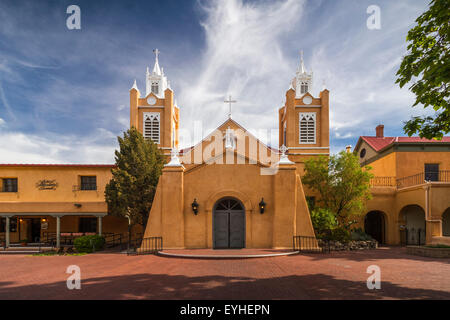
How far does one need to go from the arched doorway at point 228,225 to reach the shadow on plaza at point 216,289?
5.70 metres

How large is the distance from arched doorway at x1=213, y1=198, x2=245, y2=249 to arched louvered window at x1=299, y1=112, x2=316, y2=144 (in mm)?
15457

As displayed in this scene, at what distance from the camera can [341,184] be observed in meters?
18.4

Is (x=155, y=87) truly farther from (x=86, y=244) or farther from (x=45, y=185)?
(x=86, y=244)

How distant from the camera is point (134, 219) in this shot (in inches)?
671

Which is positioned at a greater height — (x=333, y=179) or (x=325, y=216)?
(x=333, y=179)

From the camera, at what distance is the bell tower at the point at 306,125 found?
1072 inches

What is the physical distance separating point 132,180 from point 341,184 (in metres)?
13.8

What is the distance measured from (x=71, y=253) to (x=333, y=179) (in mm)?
17387

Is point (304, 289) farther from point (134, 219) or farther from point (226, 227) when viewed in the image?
point (134, 219)

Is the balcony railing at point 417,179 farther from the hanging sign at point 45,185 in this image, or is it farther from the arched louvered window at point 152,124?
the hanging sign at point 45,185

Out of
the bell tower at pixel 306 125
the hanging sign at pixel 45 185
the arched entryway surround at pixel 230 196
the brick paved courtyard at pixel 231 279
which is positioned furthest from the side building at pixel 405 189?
the hanging sign at pixel 45 185

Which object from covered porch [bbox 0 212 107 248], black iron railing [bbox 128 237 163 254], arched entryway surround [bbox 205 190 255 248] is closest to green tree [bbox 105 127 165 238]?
black iron railing [bbox 128 237 163 254]

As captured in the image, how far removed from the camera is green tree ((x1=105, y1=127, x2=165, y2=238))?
1633 centimetres
